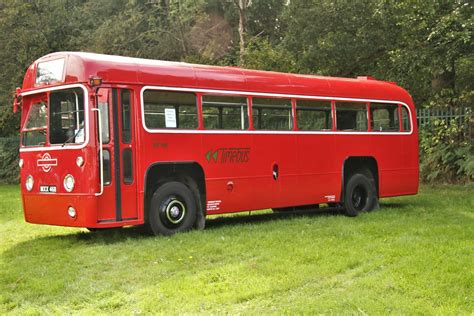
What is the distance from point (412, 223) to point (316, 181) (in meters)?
2.40

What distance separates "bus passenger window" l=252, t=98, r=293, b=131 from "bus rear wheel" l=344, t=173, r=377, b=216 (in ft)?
7.18

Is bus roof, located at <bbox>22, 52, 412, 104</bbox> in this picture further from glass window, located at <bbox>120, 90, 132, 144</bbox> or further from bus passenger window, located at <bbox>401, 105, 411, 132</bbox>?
bus passenger window, located at <bbox>401, 105, 411, 132</bbox>

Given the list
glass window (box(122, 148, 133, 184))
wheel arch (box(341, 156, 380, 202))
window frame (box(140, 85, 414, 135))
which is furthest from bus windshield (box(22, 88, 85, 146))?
wheel arch (box(341, 156, 380, 202))

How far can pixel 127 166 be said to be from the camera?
9.95 meters

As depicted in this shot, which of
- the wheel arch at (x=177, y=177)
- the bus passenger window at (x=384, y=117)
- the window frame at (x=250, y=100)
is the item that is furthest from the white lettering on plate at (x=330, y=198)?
the wheel arch at (x=177, y=177)

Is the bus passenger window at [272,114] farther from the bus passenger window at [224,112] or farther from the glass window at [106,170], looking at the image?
the glass window at [106,170]

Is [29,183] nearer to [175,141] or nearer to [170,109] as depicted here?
[175,141]

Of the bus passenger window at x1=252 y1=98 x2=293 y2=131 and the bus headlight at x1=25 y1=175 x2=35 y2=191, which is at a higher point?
the bus passenger window at x1=252 y1=98 x2=293 y2=131

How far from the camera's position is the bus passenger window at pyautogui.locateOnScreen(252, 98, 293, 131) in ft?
39.3

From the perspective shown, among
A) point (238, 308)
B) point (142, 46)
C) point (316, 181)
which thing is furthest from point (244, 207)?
point (142, 46)

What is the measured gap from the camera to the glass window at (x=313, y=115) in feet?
42.0

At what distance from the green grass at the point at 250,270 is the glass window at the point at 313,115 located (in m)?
2.34

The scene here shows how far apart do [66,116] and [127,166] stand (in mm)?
1310

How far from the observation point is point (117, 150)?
9.84m
